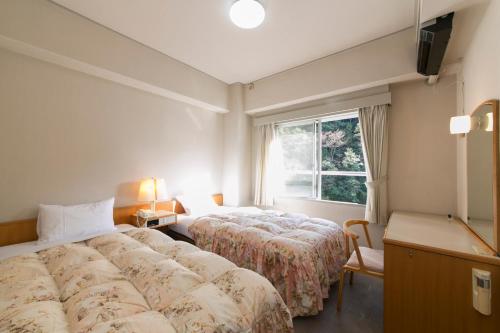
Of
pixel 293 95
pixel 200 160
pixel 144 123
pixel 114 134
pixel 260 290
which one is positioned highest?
pixel 293 95

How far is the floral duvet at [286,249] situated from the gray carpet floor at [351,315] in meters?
0.11

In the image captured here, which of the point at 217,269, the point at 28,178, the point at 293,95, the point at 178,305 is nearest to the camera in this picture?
the point at 178,305

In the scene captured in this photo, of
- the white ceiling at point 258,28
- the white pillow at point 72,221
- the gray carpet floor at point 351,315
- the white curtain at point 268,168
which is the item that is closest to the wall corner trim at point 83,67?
the white ceiling at point 258,28

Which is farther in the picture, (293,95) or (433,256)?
(293,95)

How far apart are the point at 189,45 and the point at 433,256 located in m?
3.32

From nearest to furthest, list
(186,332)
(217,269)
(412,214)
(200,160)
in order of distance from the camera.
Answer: (186,332) < (217,269) < (412,214) < (200,160)

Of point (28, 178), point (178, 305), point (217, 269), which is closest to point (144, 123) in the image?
point (28, 178)

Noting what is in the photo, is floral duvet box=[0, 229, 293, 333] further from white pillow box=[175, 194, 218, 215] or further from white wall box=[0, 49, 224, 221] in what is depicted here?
white pillow box=[175, 194, 218, 215]

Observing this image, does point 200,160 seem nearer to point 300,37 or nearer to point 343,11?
point 300,37

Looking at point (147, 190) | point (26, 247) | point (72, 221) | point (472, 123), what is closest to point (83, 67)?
point (147, 190)

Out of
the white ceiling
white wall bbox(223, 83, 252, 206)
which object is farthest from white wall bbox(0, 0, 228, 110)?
white wall bbox(223, 83, 252, 206)

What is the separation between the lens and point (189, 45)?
280 centimetres

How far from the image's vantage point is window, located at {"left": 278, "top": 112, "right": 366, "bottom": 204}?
317 centimetres

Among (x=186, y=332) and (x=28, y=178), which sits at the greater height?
(x=28, y=178)
